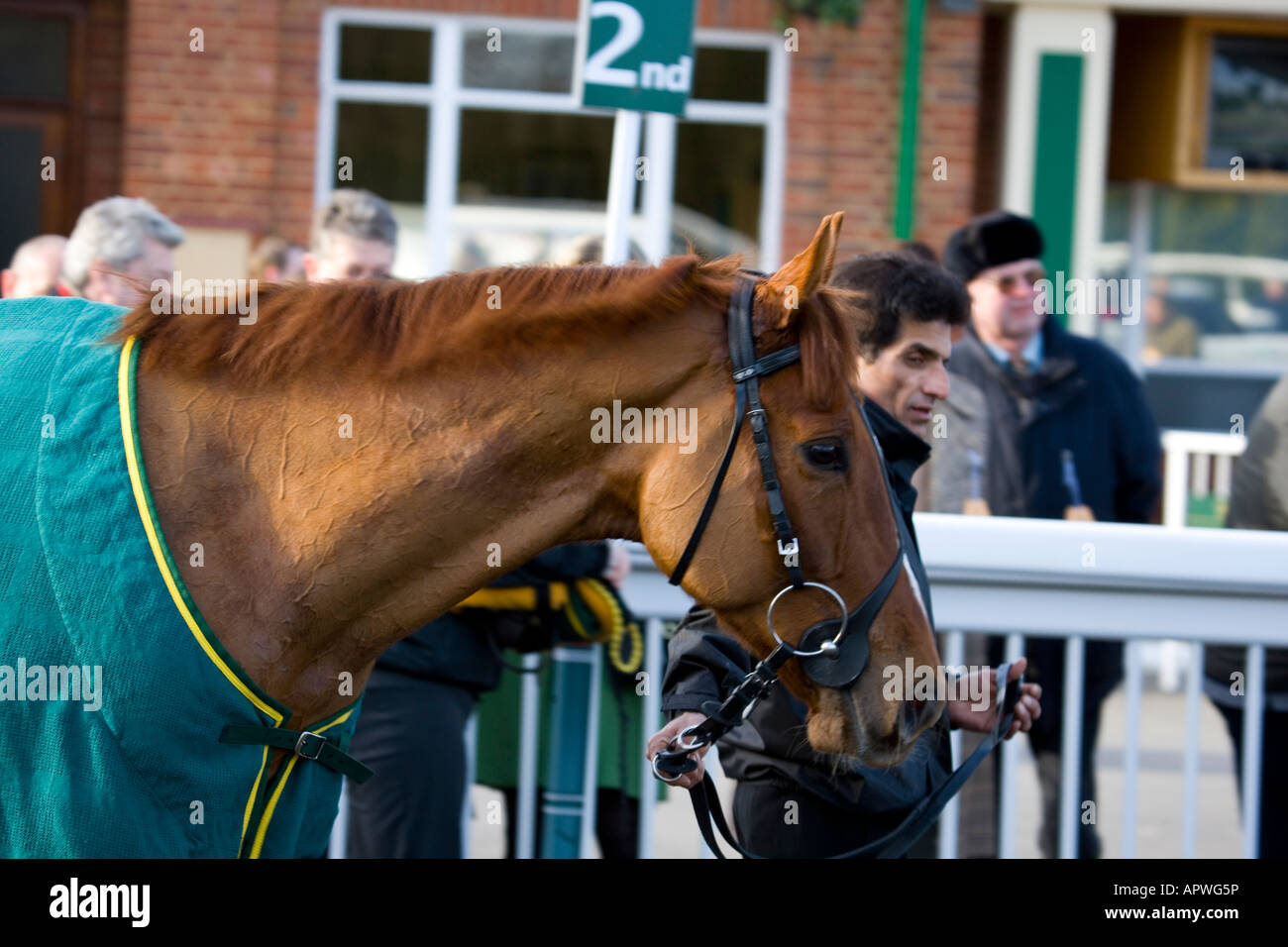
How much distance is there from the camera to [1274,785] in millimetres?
4168

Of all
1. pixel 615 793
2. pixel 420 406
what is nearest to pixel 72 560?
pixel 420 406

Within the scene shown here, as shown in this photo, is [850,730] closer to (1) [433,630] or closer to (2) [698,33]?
(1) [433,630]

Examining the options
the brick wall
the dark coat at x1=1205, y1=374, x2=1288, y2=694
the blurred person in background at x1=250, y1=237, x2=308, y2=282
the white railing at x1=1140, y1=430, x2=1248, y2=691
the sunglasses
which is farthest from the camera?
the brick wall

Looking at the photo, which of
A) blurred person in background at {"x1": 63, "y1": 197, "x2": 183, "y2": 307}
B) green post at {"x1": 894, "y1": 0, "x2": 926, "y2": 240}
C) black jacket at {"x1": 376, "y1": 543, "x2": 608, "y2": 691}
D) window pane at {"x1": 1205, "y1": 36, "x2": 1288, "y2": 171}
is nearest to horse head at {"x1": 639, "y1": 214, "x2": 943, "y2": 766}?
black jacket at {"x1": 376, "y1": 543, "x2": 608, "y2": 691}

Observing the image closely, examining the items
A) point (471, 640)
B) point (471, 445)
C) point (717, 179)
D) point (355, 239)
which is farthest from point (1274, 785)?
point (717, 179)

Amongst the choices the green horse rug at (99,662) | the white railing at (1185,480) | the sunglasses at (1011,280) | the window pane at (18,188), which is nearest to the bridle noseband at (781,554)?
the green horse rug at (99,662)

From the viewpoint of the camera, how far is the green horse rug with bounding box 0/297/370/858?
228 centimetres

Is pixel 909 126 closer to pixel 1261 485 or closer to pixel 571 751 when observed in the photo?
pixel 1261 485

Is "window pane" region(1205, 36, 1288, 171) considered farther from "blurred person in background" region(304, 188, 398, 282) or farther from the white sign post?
"blurred person in background" region(304, 188, 398, 282)

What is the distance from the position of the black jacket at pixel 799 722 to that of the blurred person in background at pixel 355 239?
214cm

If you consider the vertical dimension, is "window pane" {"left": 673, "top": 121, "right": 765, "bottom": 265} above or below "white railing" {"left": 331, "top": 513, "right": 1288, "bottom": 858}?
above

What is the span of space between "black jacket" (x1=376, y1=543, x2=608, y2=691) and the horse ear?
3.98 feet

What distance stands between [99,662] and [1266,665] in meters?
3.16

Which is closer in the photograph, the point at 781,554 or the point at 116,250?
the point at 781,554
